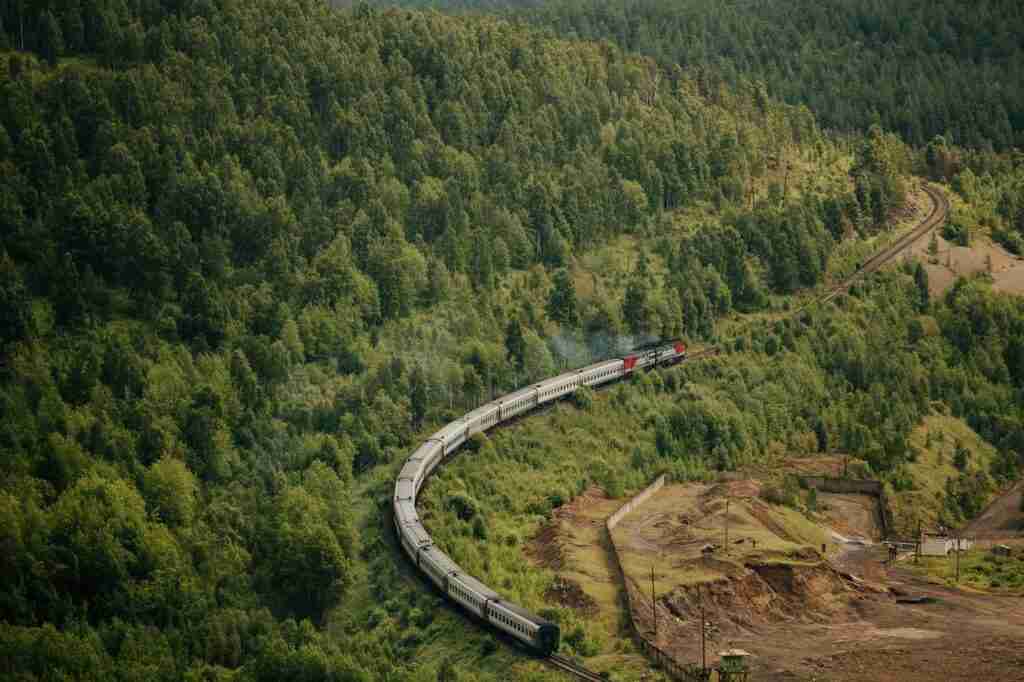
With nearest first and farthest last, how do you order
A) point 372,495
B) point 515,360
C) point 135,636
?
point 135,636 → point 372,495 → point 515,360

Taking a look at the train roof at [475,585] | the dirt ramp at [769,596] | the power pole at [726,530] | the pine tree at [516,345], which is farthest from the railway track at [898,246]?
the train roof at [475,585]

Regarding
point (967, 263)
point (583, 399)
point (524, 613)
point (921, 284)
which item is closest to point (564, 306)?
point (583, 399)

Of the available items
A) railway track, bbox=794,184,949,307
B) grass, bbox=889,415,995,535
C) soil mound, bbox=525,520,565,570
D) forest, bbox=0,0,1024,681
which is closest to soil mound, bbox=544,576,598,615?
forest, bbox=0,0,1024,681

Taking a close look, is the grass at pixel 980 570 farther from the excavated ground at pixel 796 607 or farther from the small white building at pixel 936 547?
the excavated ground at pixel 796 607

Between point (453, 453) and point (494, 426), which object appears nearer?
point (453, 453)

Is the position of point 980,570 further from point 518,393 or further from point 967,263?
point 967,263

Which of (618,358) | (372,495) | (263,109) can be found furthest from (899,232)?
(372,495)

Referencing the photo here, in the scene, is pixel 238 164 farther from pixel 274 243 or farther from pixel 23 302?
pixel 23 302
